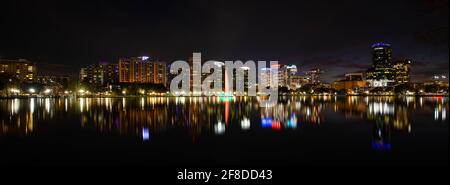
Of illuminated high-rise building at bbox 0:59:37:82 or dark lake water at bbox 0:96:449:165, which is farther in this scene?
illuminated high-rise building at bbox 0:59:37:82

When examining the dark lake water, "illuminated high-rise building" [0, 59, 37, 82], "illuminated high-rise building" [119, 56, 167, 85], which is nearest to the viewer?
the dark lake water

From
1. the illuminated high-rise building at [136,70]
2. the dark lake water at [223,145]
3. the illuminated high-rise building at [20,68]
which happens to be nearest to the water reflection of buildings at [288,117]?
the dark lake water at [223,145]

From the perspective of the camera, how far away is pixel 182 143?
12648 mm

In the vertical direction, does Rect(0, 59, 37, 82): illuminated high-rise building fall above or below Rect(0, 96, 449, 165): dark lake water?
above

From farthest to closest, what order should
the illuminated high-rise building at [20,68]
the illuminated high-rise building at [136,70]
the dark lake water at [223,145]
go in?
the illuminated high-rise building at [136,70] < the illuminated high-rise building at [20,68] < the dark lake water at [223,145]

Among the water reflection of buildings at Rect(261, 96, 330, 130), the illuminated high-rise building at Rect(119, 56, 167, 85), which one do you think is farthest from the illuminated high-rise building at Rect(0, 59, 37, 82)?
the water reflection of buildings at Rect(261, 96, 330, 130)

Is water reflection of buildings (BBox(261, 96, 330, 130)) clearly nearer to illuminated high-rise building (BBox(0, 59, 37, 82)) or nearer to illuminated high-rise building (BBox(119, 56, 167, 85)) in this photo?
illuminated high-rise building (BBox(0, 59, 37, 82))

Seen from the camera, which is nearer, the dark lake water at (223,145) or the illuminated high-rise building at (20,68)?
the dark lake water at (223,145)

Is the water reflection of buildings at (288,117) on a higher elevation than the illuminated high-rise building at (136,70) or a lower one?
lower

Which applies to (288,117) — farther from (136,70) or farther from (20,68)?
(136,70)

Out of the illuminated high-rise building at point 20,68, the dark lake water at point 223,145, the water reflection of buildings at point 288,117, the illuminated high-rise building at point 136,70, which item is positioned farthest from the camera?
the illuminated high-rise building at point 136,70

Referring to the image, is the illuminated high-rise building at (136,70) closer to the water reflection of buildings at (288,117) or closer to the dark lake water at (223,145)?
the water reflection of buildings at (288,117)

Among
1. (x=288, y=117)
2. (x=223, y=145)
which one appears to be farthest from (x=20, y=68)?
(x=223, y=145)
